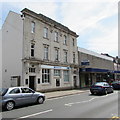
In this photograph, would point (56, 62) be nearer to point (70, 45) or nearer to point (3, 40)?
point (70, 45)

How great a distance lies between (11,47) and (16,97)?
Result: 1136cm

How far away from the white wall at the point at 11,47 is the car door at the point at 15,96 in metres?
7.53

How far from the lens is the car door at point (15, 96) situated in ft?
31.0

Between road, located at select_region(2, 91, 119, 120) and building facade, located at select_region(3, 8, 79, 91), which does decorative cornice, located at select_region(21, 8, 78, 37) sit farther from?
road, located at select_region(2, 91, 119, 120)

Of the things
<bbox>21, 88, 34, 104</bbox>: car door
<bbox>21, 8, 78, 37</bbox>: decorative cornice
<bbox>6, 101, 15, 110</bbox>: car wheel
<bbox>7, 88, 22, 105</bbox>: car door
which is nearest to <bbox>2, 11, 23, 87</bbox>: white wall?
<bbox>21, 8, 78, 37</bbox>: decorative cornice

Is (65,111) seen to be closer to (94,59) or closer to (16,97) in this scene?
(16,97)

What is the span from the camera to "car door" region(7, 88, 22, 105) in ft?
31.0

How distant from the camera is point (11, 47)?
19484 millimetres

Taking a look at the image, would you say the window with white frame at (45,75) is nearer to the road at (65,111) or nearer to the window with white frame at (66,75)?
the window with white frame at (66,75)

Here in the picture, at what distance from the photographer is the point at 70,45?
25906 mm

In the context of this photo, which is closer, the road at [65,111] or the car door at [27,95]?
the road at [65,111]

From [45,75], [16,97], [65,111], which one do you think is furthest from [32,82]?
[65,111]

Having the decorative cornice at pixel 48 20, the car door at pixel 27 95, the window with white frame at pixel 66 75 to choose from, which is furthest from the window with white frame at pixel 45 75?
the car door at pixel 27 95

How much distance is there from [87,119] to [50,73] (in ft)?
47.3
